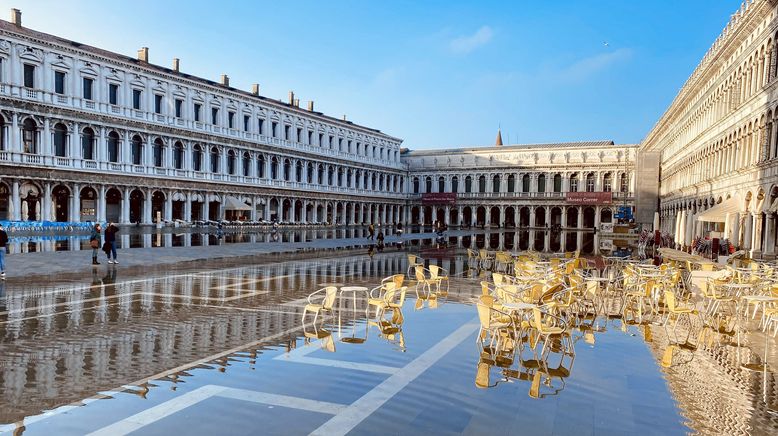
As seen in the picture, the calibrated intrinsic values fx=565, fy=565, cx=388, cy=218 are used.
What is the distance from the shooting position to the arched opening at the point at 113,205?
4262cm

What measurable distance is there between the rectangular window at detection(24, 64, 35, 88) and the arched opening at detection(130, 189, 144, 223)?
10.2 m

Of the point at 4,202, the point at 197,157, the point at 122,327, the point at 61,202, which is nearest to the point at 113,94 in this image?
the point at 61,202

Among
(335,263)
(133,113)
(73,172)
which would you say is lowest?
(335,263)

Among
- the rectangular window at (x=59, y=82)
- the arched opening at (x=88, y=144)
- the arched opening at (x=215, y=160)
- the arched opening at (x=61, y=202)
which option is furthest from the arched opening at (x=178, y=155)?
the rectangular window at (x=59, y=82)

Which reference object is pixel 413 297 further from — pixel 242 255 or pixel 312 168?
pixel 312 168

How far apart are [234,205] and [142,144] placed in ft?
30.1

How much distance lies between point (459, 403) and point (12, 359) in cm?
551

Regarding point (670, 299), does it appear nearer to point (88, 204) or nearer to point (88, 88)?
point (88, 88)

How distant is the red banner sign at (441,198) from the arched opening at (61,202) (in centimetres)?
4965

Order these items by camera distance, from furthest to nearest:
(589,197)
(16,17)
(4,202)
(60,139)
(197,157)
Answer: (589,197), (197,157), (60,139), (16,17), (4,202)

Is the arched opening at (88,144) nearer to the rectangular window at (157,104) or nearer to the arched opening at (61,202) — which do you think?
the arched opening at (61,202)

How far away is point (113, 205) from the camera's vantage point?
43062 millimetres

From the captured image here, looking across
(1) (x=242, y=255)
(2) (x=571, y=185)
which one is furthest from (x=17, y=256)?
(2) (x=571, y=185)

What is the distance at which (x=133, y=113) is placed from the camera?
42812 mm
